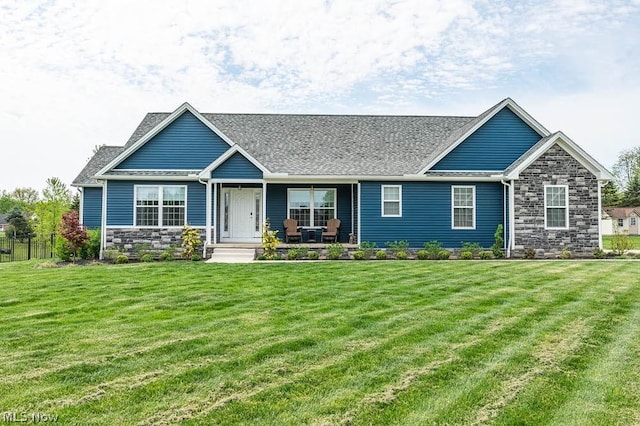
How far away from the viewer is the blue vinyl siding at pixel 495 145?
712 inches

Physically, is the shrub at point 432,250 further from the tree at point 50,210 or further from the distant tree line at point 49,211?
the tree at point 50,210

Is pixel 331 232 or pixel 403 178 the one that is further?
pixel 331 232

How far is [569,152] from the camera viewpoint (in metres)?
17.2

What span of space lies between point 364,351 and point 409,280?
5463mm

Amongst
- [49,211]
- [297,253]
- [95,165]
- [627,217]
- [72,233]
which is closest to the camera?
[72,233]

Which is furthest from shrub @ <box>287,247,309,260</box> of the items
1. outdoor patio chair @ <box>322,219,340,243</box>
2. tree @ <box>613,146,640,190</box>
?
tree @ <box>613,146,640,190</box>

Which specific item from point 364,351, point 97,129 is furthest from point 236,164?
point 97,129

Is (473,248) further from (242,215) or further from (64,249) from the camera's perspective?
(64,249)

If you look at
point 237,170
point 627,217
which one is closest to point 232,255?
point 237,170

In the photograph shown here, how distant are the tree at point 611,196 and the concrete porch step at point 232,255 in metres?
52.4

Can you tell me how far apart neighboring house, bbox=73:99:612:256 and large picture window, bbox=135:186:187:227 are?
35 mm

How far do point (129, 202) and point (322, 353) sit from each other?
14081 millimetres

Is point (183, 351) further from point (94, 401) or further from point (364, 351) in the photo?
point (364, 351)

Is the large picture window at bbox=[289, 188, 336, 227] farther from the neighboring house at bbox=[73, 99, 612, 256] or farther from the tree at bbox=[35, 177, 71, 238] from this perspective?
the tree at bbox=[35, 177, 71, 238]
